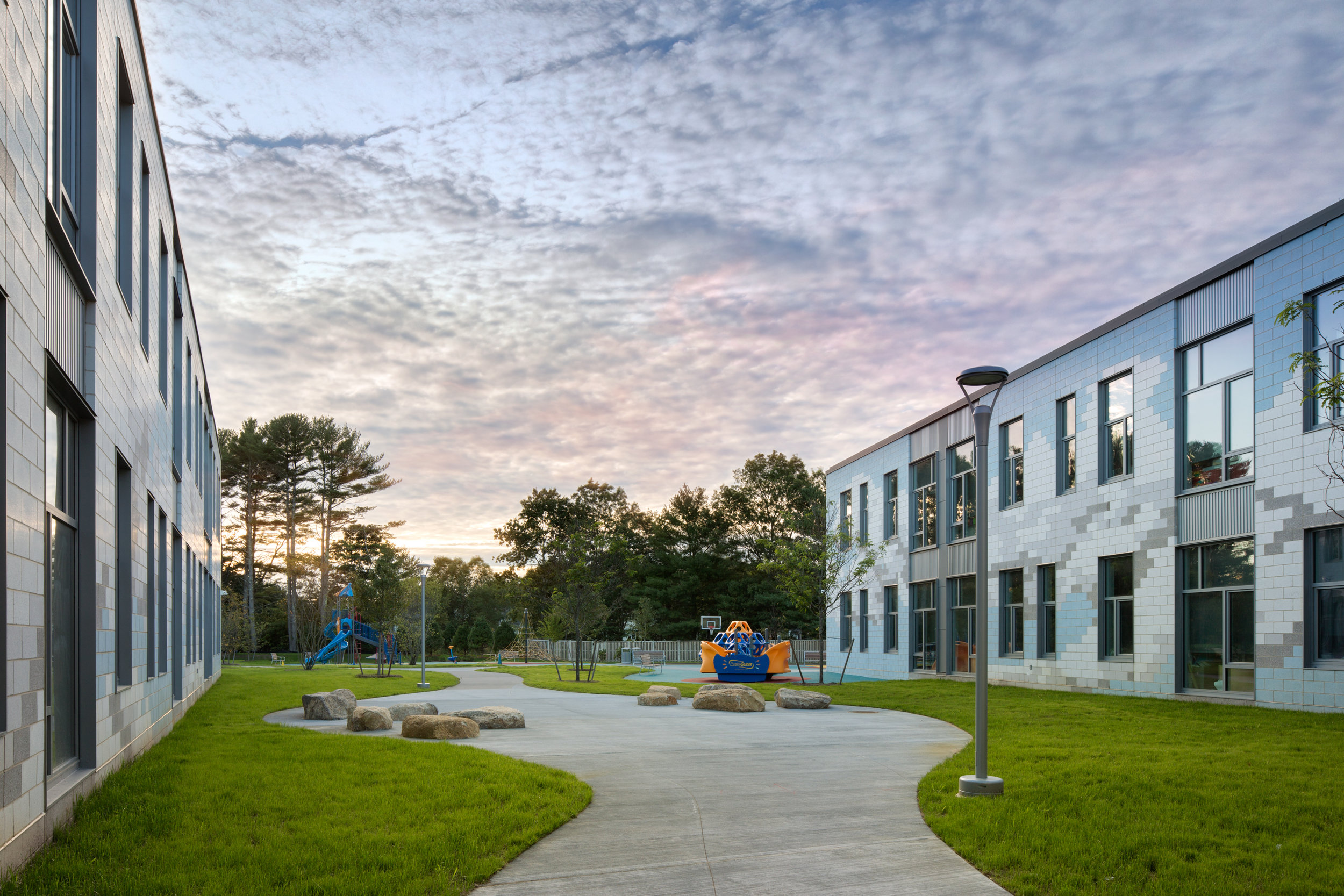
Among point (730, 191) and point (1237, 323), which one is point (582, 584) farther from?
point (1237, 323)

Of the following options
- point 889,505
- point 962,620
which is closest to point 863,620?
point 889,505

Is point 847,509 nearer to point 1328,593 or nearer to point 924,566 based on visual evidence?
point 924,566

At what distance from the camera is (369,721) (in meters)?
14.4

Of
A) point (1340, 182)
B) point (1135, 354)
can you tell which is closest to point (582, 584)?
point (1135, 354)

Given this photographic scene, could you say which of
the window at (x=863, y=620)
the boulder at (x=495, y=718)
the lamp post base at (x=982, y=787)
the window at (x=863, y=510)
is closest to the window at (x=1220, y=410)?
the lamp post base at (x=982, y=787)

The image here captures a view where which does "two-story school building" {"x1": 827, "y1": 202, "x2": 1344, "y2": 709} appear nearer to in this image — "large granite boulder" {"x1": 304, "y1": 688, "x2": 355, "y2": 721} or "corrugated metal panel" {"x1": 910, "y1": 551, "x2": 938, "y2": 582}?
"corrugated metal panel" {"x1": 910, "y1": 551, "x2": 938, "y2": 582}

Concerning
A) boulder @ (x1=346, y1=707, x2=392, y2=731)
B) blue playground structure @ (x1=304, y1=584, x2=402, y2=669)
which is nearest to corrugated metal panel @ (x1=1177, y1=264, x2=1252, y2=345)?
boulder @ (x1=346, y1=707, x2=392, y2=731)

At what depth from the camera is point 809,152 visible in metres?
17.3

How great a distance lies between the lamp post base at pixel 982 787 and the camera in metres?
8.43

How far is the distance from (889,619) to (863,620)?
9.20ft

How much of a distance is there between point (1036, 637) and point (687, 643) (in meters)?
37.8

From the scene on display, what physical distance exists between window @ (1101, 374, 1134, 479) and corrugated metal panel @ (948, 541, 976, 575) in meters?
6.64

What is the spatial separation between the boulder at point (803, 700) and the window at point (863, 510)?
19.1 meters

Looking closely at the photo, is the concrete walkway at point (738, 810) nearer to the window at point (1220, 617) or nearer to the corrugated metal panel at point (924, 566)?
the window at point (1220, 617)
